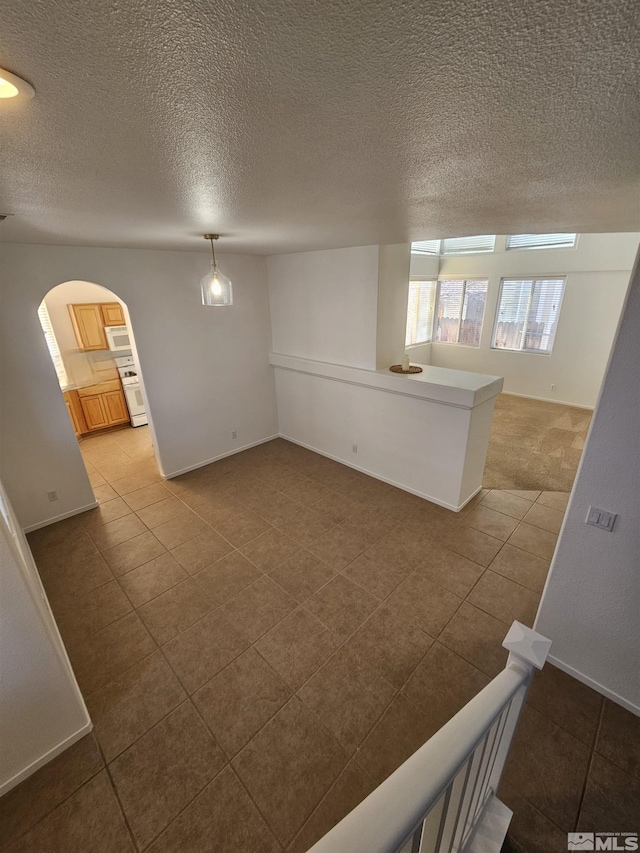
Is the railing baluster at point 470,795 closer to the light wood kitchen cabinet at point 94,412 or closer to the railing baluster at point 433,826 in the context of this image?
the railing baluster at point 433,826

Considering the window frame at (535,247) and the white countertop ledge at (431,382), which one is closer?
the white countertop ledge at (431,382)

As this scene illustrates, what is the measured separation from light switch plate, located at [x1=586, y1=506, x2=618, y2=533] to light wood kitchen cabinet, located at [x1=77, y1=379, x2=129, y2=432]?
6525 millimetres

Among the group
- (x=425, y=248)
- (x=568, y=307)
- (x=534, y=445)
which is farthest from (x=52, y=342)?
(x=568, y=307)

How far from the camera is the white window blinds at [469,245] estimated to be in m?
7.17

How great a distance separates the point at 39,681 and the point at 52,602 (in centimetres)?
122

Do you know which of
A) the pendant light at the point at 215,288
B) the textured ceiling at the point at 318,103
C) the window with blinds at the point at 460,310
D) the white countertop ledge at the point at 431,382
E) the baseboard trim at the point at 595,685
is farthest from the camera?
the window with blinds at the point at 460,310

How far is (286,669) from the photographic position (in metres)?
2.20

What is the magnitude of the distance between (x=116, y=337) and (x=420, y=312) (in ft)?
20.3

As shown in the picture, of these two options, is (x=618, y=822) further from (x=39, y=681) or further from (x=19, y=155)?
(x=19, y=155)

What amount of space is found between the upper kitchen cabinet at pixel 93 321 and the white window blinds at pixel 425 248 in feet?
18.5

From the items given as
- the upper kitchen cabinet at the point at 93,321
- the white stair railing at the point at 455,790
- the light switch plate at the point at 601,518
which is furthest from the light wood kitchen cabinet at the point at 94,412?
the light switch plate at the point at 601,518

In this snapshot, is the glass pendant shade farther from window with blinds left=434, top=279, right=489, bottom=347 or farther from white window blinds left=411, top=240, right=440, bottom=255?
window with blinds left=434, top=279, right=489, bottom=347

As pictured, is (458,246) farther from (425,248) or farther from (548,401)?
(548,401)

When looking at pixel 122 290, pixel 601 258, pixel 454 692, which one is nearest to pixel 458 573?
pixel 454 692
